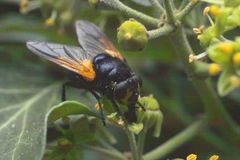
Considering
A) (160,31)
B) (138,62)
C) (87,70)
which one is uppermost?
(160,31)

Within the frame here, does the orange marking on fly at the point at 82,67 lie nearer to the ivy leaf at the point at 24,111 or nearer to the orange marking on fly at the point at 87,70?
the orange marking on fly at the point at 87,70

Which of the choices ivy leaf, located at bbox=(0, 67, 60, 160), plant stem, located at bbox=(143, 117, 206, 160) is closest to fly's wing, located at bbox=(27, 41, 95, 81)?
ivy leaf, located at bbox=(0, 67, 60, 160)

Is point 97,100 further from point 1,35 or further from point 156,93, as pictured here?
point 1,35

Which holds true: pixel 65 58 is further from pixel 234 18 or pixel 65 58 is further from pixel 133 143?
pixel 234 18

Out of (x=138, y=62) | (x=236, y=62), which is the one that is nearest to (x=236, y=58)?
(x=236, y=62)

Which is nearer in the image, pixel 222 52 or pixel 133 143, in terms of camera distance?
pixel 222 52

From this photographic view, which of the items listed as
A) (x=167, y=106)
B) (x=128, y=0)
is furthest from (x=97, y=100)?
(x=167, y=106)

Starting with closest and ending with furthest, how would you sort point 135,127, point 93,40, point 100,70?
point 135,127 → point 100,70 → point 93,40

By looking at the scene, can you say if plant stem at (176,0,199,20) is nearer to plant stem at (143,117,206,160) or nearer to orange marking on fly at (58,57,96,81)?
orange marking on fly at (58,57,96,81)
